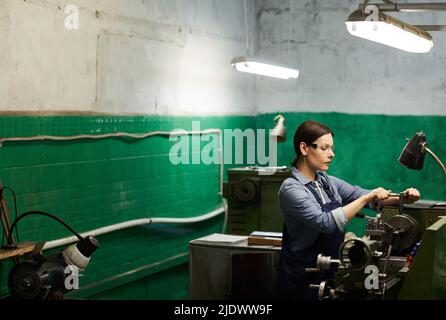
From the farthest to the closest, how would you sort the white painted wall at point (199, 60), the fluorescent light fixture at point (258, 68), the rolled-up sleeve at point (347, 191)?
1. the fluorescent light fixture at point (258, 68)
2. the white painted wall at point (199, 60)
3. the rolled-up sleeve at point (347, 191)

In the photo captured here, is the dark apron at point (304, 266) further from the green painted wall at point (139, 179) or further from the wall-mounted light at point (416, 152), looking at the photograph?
the green painted wall at point (139, 179)

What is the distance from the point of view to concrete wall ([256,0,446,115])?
596cm

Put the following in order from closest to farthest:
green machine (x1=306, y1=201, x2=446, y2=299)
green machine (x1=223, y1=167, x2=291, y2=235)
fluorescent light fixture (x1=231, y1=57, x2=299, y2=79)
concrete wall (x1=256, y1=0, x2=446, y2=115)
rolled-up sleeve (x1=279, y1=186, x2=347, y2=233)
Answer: green machine (x1=306, y1=201, x2=446, y2=299)
rolled-up sleeve (x1=279, y1=186, x2=347, y2=233)
fluorescent light fixture (x1=231, y1=57, x2=299, y2=79)
green machine (x1=223, y1=167, x2=291, y2=235)
concrete wall (x1=256, y1=0, x2=446, y2=115)

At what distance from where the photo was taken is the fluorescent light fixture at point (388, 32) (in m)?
3.55

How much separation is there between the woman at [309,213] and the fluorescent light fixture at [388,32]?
1.74 ft

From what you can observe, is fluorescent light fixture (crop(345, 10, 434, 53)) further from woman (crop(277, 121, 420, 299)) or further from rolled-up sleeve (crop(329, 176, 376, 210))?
rolled-up sleeve (crop(329, 176, 376, 210))

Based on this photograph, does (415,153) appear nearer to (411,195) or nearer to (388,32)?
(411,195)

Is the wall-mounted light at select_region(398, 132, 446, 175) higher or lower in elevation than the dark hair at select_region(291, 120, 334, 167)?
lower

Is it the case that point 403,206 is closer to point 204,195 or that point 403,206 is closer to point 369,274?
point 369,274

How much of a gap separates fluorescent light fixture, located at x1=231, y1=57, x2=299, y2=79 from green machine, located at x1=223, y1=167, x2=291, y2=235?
0.71 m

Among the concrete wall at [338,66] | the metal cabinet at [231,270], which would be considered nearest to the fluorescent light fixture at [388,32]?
the metal cabinet at [231,270]

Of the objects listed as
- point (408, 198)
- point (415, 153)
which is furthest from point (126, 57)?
point (408, 198)

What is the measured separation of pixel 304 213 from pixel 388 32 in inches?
41.5

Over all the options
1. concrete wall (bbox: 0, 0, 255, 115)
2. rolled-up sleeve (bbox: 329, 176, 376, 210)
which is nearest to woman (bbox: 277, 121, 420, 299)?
rolled-up sleeve (bbox: 329, 176, 376, 210)
